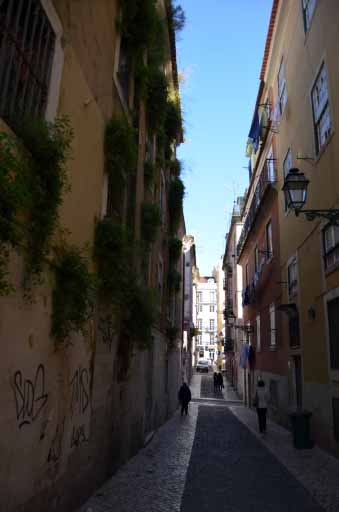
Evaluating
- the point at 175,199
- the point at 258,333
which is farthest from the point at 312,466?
the point at 258,333

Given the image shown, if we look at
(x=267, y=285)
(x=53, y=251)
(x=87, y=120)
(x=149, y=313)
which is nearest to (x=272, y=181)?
(x=267, y=285)

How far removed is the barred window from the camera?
4.72 metres

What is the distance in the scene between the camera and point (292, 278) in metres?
15.4

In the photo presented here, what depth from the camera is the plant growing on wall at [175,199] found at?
60.4ft

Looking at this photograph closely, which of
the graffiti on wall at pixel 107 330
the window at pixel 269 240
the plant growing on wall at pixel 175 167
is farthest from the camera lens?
the window at pixel 269 240

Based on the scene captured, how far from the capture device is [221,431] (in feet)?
50.3

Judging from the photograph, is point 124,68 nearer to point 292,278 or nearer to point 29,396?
point 29,396

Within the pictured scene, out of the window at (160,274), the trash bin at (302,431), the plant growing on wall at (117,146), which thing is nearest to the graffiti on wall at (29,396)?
the plant growing on wall at (117,146)

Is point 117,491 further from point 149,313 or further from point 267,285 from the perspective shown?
point 267,285

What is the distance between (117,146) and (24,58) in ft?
10.1

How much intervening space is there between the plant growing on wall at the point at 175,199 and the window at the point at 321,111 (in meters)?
6.97

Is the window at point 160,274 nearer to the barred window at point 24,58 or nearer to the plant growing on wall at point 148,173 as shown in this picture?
the plant growing on wall at point 148,173

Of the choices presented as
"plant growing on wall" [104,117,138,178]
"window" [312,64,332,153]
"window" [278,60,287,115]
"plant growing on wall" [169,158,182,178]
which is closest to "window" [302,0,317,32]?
"window" [312,64,332,153]

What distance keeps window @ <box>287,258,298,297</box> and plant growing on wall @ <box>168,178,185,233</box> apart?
5.23 metres
